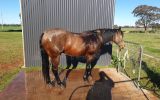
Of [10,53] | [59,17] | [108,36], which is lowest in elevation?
[10,53]

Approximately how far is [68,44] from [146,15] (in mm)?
76032

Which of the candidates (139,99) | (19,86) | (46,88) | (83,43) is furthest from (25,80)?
(139,99)

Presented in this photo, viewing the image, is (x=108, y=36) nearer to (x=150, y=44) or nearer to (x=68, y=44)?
(x=68, y=44)

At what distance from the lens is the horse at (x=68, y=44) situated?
6918mm

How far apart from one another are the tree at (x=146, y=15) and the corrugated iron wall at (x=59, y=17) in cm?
6906

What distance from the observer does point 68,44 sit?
7.27m

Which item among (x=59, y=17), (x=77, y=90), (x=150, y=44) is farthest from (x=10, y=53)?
(x=150, y=44)

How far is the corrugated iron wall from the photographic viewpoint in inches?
356

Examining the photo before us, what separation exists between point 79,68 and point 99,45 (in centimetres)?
204

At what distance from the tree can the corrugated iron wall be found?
69.1 meters

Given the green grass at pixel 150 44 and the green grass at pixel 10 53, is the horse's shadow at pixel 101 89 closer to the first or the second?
the green grass at pixel 150 44

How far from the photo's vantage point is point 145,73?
8461 mm

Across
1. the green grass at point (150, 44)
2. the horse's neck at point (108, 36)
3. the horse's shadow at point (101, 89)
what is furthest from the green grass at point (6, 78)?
the green grass at point (150, 44)

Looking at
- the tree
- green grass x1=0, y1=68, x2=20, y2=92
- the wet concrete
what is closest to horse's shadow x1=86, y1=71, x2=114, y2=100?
the wet concrete
